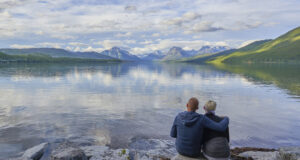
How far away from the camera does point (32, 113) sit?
81.3 feet

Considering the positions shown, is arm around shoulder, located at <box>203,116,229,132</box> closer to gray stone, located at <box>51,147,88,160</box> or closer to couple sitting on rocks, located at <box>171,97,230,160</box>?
couple sitting on rocks, located at <box>171,97,230,160</box>

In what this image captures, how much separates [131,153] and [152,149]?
201cm

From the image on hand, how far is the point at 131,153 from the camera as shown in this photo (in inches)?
555

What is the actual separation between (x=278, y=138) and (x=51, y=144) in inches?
696

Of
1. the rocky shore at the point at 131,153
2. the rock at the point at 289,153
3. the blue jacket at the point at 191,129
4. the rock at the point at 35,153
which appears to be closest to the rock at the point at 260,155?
the rocky shore at the point at 131,153

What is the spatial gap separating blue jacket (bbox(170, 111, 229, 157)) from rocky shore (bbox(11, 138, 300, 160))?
3.28m

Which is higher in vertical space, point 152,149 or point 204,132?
→ point 204,132

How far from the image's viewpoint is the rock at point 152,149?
13.6 meters

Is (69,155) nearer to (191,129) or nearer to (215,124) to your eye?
(191,129)

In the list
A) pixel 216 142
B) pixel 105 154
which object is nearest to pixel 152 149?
pixel 105 154

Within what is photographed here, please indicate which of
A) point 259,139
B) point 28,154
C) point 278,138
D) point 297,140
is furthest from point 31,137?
point 297,140

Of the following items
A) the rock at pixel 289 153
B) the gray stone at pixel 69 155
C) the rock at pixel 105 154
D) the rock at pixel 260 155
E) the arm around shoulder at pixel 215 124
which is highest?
the arm around shoulder at pixel 215 124

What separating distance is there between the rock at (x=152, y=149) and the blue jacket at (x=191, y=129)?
385 centimetres

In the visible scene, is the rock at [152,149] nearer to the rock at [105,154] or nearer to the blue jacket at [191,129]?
the rock at [105,154]
